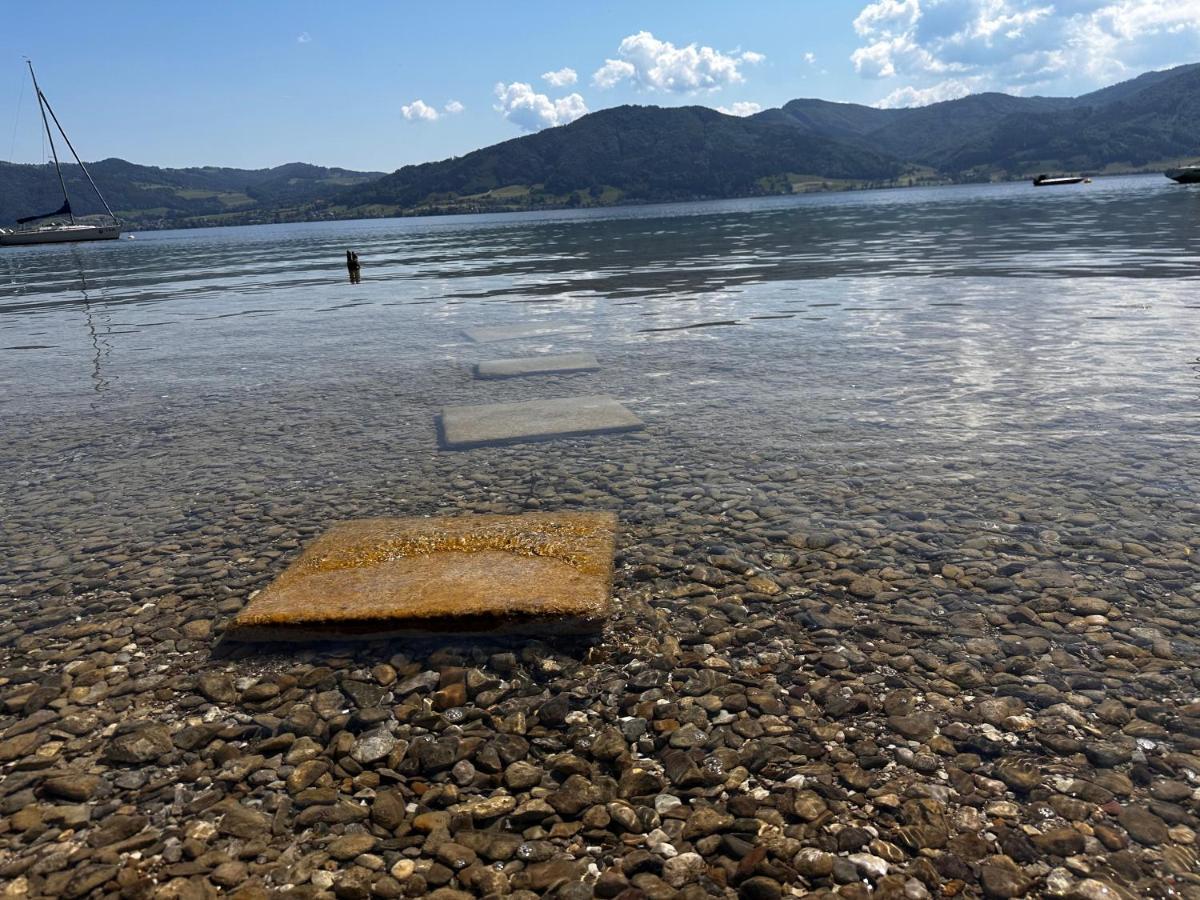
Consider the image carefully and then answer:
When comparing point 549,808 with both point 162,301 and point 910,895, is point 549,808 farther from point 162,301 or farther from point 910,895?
point 162,301

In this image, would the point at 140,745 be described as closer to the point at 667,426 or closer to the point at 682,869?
the point at 682,869

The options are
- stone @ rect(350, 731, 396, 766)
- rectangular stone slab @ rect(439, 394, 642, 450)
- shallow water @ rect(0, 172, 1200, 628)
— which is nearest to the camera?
stone @ rect(350, 731, 396, 766)

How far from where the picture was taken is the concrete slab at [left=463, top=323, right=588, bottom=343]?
21.2 metres

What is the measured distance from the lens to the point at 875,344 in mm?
17547

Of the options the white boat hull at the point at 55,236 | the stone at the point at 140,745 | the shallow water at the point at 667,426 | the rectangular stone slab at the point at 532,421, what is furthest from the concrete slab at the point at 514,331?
the white boat hull at the point at 55,236

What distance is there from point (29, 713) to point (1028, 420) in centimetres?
1164

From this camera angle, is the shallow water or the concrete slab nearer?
the shallow water

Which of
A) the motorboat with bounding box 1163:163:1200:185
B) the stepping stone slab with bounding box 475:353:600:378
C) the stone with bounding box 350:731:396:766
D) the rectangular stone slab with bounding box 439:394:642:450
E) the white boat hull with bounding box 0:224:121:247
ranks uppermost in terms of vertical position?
the motorboat with bounding box 1163:163:1200:185

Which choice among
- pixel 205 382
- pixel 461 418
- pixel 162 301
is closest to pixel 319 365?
pixel 205 382

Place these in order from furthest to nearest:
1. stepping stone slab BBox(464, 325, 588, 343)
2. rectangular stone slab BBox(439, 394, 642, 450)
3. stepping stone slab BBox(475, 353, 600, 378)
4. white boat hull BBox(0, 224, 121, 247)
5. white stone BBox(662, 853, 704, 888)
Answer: white boat hull BBox(0, 224, 121, 247), stepping stone slab BBox(464, 325, 588, 343), stepping stone slab BBox(475, 353, 600, 378), rectangular stone slab BBox(439, 394, 642, 450), white stone BBox(662, 853, 704, 888)

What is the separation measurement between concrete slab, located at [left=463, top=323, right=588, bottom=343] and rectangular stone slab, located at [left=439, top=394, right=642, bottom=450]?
318 inches

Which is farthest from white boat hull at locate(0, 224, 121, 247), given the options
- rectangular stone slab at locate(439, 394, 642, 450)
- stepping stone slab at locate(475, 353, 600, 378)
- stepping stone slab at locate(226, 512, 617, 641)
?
stepping stone slab at locate(226, 512, 617, 641)

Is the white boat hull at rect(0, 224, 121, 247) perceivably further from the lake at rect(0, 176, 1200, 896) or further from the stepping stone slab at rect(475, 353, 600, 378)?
the stepping stone slab at rect(475, 353, 600, 378)

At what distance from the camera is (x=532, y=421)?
12.1 meters
